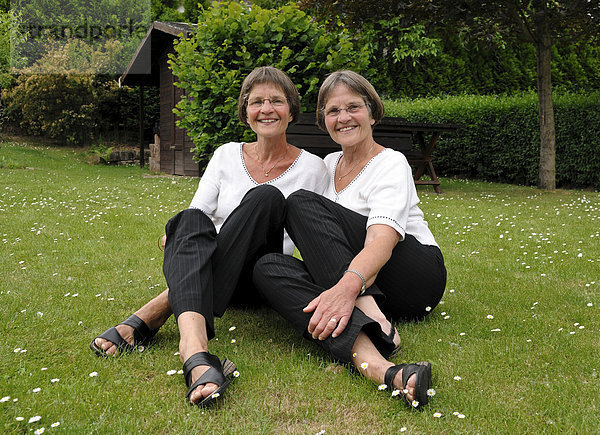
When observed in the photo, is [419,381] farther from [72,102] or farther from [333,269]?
[72,102]

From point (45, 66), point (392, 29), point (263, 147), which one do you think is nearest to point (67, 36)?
point (45, 66)

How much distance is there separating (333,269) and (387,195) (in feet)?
1.38

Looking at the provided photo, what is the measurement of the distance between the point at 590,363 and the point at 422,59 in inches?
677

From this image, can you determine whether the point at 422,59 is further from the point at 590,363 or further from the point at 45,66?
the point at 590,363

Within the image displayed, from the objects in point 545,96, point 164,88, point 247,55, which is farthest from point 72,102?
point 545,96

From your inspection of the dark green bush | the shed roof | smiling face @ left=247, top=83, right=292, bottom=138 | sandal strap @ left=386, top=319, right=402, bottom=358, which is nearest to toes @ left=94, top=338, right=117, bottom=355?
sandal strap @ left=386, top=319, right=402, bottom=358

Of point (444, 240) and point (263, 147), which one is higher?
point (263, 147)

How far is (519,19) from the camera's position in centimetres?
920

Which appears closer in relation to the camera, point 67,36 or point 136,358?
point 136,358

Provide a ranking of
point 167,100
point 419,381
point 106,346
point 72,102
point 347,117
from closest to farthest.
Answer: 1. point 419,381
2. point 106,346
3. point 347,117
4. point 167,100
5. point 72,102

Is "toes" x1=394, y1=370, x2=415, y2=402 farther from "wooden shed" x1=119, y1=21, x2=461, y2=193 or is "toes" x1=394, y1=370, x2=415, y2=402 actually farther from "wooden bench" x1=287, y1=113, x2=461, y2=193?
"wooden shed" x1=119, y1=21, x2=461, y2=193

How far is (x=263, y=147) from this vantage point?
9.34 feet

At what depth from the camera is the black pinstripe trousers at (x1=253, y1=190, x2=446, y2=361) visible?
2.10 m

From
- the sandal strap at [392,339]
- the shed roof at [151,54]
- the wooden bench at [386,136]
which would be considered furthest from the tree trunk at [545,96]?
the sandal strap at [392,339]
